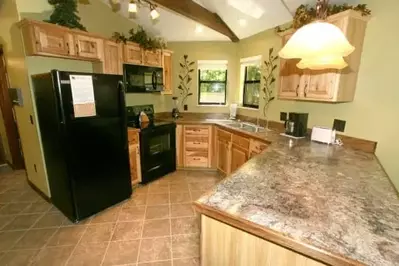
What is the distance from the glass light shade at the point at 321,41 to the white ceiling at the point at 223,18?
1.41m

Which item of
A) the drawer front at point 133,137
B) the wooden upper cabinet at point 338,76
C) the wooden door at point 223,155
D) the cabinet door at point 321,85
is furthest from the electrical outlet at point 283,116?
the drawer front at point 133,137

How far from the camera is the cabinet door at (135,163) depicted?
3.12 metres

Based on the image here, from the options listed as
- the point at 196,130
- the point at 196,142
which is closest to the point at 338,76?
the point at 196,130

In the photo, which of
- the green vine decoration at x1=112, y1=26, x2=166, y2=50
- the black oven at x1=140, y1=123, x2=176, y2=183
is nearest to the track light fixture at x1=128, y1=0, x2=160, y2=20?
the green vine decoration at x1=112, y1=26, x2=166, y2=50

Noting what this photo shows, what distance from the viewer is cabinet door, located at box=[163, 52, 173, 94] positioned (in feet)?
12.8

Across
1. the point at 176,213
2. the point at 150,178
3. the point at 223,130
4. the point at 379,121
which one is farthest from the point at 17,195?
the point at 379,121

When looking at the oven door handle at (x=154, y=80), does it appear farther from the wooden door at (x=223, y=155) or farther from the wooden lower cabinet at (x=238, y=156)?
the wooden lower cabinet at (x=238, y=156)

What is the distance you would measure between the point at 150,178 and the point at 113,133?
120cm

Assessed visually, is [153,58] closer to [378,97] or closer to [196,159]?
[196,159]

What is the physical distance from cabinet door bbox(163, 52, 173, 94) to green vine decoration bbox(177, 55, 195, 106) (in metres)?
0.28

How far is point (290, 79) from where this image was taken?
261cm

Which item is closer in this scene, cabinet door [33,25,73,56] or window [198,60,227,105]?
cabinet door [33,25,73,56]

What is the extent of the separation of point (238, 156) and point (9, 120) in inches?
163

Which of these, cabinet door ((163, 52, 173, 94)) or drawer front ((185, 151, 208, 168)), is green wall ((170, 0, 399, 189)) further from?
cabinet door ((163, 52, 173, 94))
